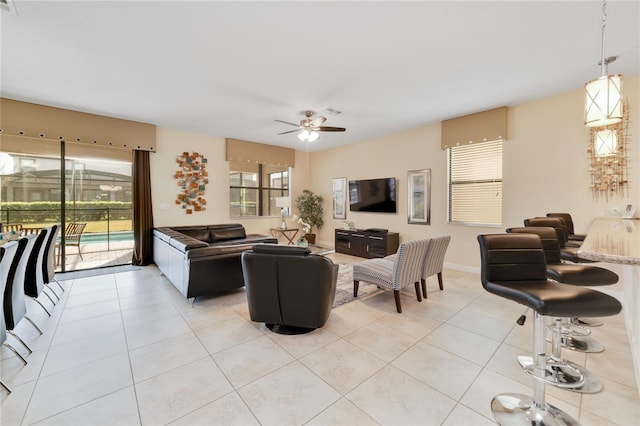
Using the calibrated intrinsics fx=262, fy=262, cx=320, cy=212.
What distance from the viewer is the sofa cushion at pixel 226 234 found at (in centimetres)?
550

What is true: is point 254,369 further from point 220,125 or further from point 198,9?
point 220,125

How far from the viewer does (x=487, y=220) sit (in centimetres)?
456

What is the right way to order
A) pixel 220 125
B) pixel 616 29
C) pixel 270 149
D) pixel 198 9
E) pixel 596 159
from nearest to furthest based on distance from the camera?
pixel 198 9 < pixel 616 29 < pixel 596 159 < pixel 220 125 < pixel 270 149

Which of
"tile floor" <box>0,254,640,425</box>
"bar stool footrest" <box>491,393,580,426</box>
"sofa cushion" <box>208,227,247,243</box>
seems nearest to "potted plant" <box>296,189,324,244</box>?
"sofa cushion" <box>208,227,247,243</box>

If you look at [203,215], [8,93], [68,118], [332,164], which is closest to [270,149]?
[332,164]

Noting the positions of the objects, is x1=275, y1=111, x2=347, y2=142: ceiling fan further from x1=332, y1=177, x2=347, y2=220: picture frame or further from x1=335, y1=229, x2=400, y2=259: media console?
x1=332, y1=177, x2=347, y2=220: picture frame

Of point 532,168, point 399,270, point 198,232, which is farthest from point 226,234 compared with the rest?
point 532,168

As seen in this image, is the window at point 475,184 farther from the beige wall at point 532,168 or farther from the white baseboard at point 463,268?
the white baseboard at point 463,268

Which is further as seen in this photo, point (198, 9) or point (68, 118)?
point (68, 118)

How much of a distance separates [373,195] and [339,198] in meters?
1.18

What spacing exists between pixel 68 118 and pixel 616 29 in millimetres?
7200

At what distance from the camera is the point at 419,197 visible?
5.44 m

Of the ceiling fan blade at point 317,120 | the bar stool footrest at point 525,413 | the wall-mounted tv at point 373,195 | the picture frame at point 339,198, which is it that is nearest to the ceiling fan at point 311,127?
the ceiling fan blade at point 317,120

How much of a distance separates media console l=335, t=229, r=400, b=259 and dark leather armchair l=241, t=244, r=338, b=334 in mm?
3294
